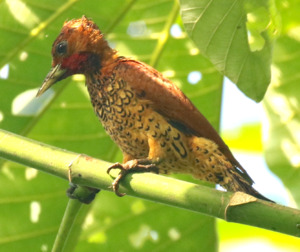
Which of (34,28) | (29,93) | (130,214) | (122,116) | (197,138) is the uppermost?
(34,28)

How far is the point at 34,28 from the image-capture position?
305 cm

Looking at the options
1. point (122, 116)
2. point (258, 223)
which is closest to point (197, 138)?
point (122, 116)

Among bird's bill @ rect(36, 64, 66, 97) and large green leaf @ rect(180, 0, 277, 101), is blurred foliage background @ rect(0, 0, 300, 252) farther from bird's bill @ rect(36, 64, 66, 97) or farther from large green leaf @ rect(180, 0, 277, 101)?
large green leaf @ rect(180, 0, 277, 101)

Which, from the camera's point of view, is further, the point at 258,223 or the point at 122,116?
the point at 122,116

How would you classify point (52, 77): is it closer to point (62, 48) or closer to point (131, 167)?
point (62, 48)

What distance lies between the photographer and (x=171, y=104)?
10.1 ft

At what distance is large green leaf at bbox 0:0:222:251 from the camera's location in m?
3.03

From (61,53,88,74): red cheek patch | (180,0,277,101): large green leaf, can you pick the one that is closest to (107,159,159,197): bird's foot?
(180,0,277,101): large green leaf

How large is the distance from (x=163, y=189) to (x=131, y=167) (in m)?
0.58

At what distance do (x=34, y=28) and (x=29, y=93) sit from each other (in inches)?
12.5

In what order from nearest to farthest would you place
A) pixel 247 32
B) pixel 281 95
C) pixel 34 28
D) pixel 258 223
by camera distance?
pixel 258 223 < pixel 247 32 < pixel 34 28 < pixel 281 95

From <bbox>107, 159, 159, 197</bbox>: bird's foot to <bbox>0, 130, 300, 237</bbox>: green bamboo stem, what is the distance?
25 millimetres

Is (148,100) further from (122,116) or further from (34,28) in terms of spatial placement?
(34,28)

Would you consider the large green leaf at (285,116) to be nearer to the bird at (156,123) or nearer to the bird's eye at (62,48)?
the bird at (156,123)
